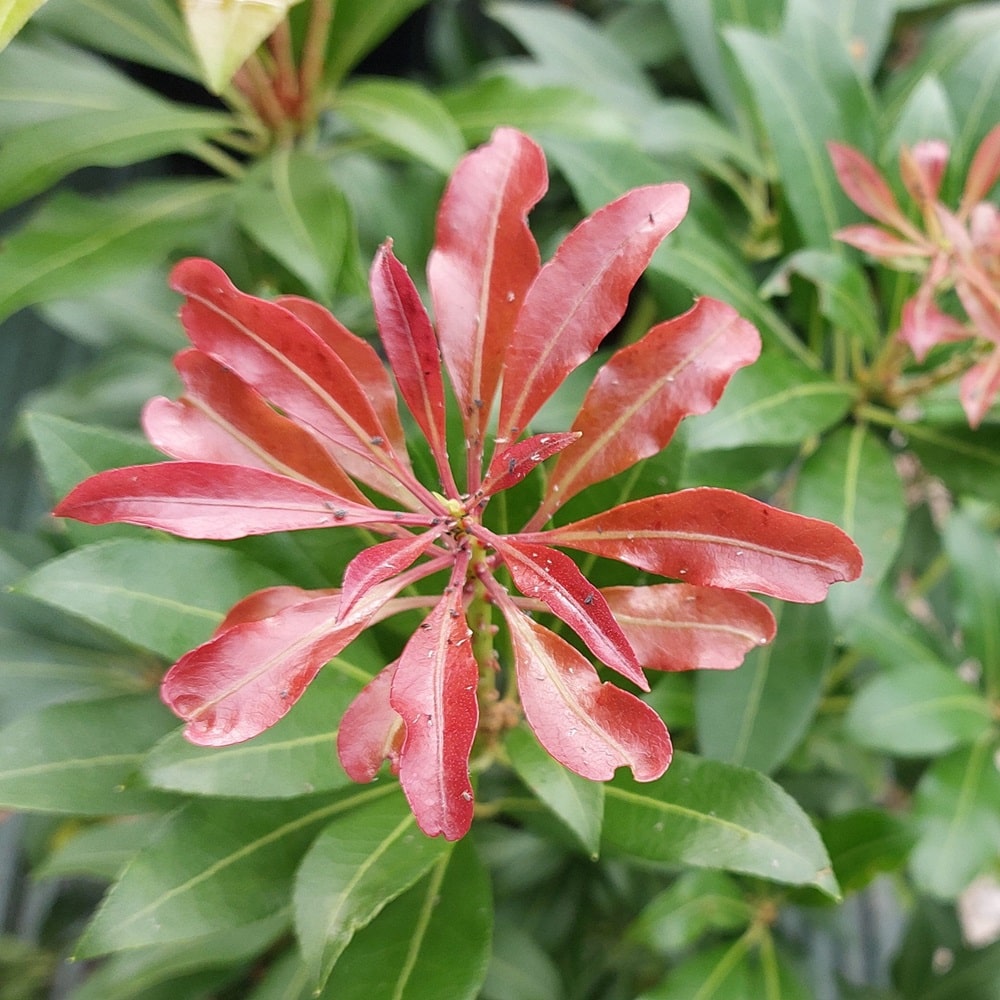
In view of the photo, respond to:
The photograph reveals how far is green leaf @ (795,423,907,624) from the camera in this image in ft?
2.19

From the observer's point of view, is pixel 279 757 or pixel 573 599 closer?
pixel 573 599

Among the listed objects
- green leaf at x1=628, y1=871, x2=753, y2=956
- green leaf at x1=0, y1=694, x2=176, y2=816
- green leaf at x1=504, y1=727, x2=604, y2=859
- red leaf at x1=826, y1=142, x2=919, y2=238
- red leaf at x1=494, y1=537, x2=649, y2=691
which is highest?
red leaf at x1=826, y1=142, x2=919, y2=238

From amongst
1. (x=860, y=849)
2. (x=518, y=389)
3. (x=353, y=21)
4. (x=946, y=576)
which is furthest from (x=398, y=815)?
(x=946, y=576)

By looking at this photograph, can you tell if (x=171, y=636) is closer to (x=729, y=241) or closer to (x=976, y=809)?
(x=729, y=241)

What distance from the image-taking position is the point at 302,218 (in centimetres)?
72

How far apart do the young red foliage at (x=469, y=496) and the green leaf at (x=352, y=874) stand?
9 cm

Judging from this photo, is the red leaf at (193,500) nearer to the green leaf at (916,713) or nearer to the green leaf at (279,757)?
the green leaf at (279,757)

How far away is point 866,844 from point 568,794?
43 cm

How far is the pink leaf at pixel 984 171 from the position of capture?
737 millimetres

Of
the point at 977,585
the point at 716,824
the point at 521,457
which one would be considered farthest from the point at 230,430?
the point at 977,585

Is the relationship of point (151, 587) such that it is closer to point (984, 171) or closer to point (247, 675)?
point (247, 675)

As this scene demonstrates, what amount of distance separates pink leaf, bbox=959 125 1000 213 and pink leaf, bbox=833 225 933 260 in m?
0.12

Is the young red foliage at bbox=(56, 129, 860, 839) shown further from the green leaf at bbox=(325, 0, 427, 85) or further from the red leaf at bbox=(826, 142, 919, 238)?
the green leaf at bbox=(325, 0, 427, 85)

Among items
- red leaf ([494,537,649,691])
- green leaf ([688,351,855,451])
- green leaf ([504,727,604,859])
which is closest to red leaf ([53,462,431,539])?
red leaf ([494,537,649,691])
